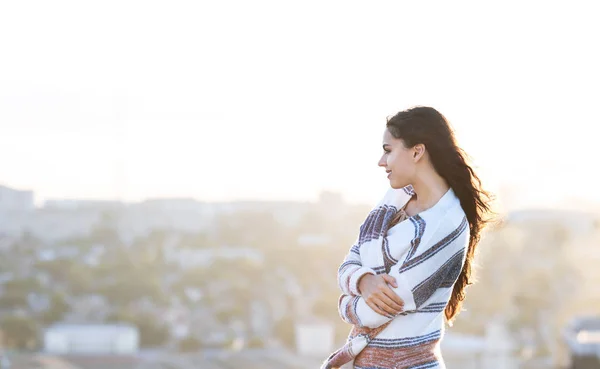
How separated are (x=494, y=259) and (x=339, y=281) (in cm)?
2869

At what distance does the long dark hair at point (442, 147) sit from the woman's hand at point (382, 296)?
133 millimetres

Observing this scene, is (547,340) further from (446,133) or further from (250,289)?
(446,133)

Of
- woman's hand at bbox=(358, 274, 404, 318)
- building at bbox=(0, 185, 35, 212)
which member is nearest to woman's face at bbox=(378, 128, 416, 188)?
woman's hand at bbox=(358, 274, 404, 318)

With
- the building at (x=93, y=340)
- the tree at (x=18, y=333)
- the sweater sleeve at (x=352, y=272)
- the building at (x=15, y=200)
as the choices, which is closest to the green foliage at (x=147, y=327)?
the building at (x=93, y=340)

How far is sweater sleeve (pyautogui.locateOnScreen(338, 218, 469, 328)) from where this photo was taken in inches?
46.7

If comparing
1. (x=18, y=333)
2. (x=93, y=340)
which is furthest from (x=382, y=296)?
(x=18, y=333)

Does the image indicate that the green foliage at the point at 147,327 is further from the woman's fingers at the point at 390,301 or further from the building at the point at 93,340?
the woman's fingers at the point at 390,301

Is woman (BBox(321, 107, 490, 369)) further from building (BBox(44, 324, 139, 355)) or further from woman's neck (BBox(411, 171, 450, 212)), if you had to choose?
building (BBox(44, 324, 139, 355))

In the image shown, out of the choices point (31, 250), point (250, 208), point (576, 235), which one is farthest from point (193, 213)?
point (576, 235)

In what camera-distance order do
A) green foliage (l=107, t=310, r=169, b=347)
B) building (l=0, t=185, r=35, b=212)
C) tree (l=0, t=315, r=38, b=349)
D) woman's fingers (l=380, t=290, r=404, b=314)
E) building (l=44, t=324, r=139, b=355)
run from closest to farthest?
woman's fingers (l=380, t=290, r=404, b=314), building (l=44, t=324, r=139, b=355), tree (l=0, t=315, r=38, b=349), green foliage (l=107, t=310, r=169, b=347), building (l=0, t=185, r=35, b=212)

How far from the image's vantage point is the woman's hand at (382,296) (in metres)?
1.18

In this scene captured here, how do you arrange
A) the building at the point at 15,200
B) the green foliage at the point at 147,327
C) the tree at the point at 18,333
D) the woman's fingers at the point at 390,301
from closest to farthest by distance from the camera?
the woman's fingers at the point at 390,301
the tree at the point at 18,333
the green foliage at the point at 147,327
the building at the point at 15,200

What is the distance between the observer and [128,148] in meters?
36.0

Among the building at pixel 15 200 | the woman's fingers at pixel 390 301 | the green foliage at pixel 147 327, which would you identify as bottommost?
the green foliage at pixel 147 327
